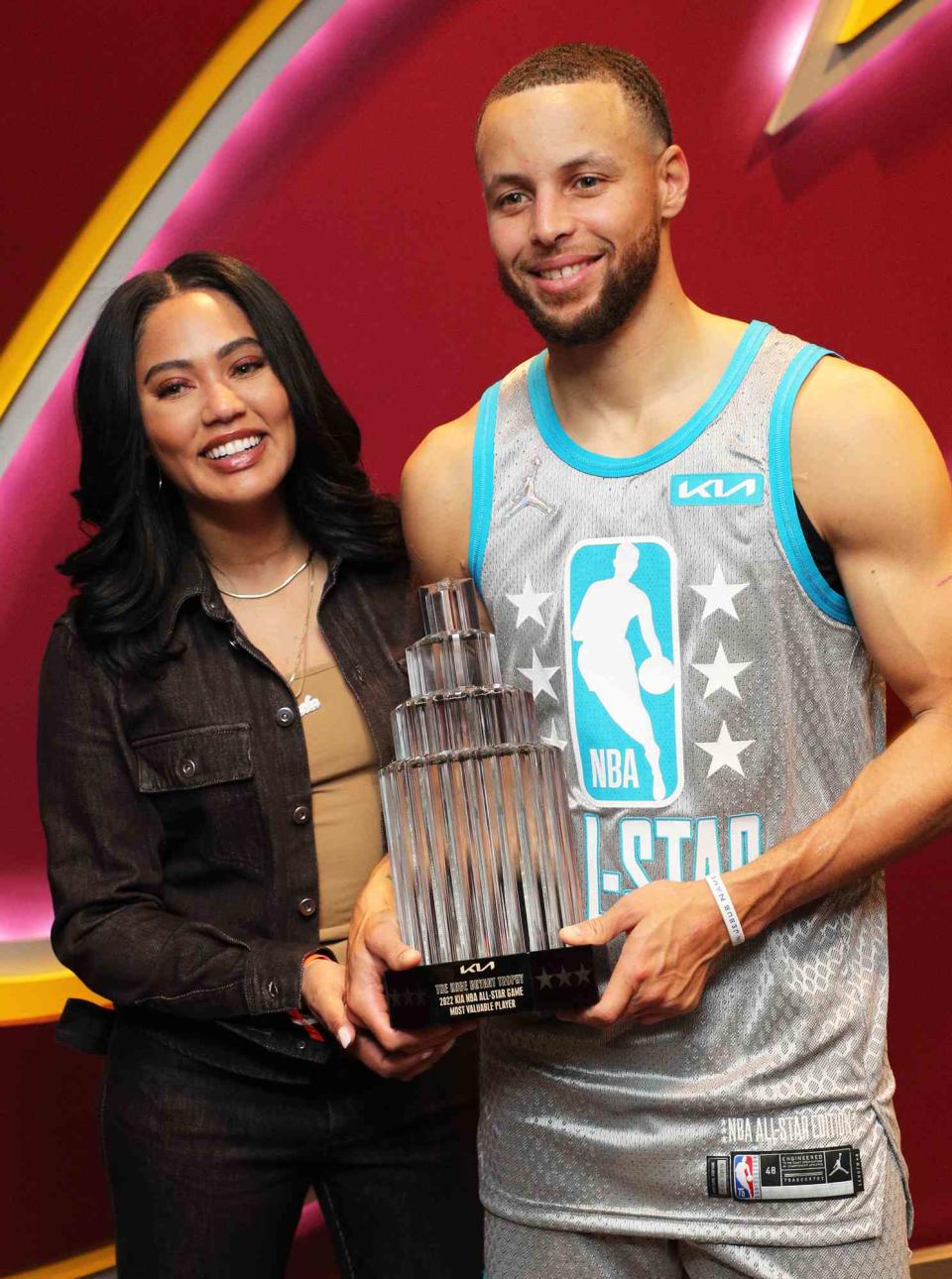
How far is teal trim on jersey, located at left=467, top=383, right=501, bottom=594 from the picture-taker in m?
1.54

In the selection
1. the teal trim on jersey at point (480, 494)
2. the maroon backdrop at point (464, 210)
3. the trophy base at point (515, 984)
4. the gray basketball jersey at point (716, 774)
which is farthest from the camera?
the maroon backdrop at point (464, 210)

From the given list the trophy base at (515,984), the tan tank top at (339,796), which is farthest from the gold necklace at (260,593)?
the trophy base at (515,984)

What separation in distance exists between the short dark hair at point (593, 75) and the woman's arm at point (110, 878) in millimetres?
768

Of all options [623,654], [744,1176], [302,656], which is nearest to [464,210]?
[302,656]

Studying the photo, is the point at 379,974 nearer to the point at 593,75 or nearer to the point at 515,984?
the point at 515,984

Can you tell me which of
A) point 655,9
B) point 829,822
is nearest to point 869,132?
point 655,9

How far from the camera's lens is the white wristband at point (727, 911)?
1356 millimetres

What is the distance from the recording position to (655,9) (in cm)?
242

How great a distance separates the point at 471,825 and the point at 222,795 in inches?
16.2

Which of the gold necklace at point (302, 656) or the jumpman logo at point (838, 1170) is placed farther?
the gold necklace at point (302, 656)

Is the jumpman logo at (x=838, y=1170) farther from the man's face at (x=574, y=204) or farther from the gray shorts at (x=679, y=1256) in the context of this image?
the man's face at (x=574, y=204)

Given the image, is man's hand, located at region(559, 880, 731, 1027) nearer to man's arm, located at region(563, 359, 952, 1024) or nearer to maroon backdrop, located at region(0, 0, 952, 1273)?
man's arm, located at region(563, 359, 952, 1024)

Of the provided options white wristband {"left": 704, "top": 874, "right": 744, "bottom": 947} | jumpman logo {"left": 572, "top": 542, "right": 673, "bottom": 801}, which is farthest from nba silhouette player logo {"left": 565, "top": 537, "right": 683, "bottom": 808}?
white wristband {"left": 704, "top": 874, "right": 744, "bottom": 947}

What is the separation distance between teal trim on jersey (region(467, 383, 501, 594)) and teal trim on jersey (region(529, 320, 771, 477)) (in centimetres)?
6
